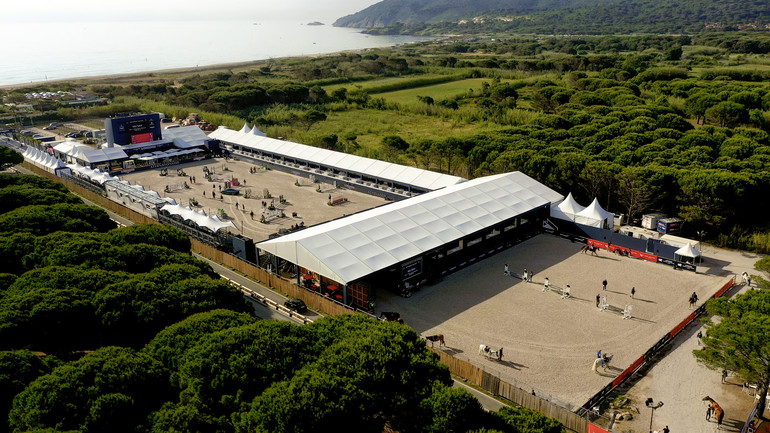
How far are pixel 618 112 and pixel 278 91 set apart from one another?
6098cm

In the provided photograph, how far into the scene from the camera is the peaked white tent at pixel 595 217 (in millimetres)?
42062

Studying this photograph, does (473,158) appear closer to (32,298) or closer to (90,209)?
(90,209)

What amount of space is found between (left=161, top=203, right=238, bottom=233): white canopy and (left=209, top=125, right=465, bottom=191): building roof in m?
16.3

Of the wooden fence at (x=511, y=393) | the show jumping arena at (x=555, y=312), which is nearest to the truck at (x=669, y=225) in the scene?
the show jumping arena at (x=555, y=312)

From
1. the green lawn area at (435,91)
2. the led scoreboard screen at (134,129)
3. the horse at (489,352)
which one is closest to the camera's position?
the horse at (489,352)

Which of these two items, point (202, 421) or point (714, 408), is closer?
point (202, 421)

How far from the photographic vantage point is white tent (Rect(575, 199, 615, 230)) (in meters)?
42.1

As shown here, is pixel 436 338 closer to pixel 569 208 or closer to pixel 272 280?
pixel 272 280

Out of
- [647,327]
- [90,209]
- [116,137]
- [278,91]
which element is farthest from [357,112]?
[647,327]

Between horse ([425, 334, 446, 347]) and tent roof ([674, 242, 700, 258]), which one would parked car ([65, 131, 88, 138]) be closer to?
horse ([425, 334, 446, 347])

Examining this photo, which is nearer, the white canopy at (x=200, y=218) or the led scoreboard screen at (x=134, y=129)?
the white canopy at (x=200, y=218)

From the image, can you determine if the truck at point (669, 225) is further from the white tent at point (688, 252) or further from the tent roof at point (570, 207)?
the tent roof at point (570, 207)

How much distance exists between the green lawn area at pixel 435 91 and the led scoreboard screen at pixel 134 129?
46527 millimetres

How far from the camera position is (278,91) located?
104m
